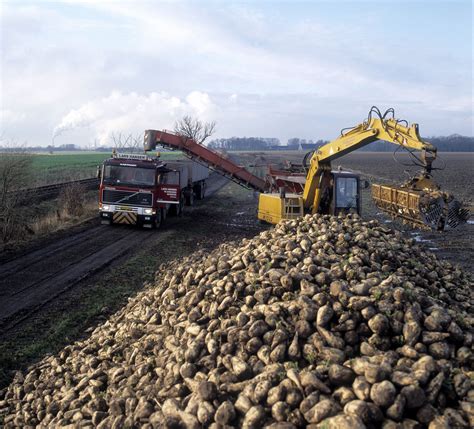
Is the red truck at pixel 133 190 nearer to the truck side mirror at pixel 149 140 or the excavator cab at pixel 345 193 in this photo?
the truck side mirror at pixel 149 140

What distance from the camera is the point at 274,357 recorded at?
6.10m

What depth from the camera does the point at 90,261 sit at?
1570 centimetres

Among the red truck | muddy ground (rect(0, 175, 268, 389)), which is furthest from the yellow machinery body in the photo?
the red truck

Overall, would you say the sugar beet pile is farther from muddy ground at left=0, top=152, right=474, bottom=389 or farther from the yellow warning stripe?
the yellow warning stripe

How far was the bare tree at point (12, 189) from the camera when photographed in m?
18.3

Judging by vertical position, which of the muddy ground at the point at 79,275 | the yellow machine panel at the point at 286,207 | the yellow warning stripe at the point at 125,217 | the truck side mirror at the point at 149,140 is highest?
the truck side mirror at the point at 149,140

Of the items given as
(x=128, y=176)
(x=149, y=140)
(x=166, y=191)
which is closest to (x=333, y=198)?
(x=166, y=191)

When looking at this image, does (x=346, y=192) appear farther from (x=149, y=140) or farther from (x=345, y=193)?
(x=149, y=140)

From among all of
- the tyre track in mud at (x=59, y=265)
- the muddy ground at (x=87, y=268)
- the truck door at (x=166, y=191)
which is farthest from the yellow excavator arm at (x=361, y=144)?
the truck door at (x=166, y=191)

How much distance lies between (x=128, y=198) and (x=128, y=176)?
92cm

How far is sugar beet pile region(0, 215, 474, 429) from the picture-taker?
532 centimetres

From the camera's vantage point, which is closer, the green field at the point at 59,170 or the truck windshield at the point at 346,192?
the truck windshield at the point at 346,192

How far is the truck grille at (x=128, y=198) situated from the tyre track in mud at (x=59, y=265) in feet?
3.96

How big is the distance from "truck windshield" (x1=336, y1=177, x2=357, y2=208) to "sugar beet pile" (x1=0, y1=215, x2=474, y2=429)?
7992 mm
